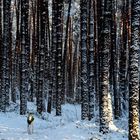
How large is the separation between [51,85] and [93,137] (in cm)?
1285

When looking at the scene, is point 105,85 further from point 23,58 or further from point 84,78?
point 23,58

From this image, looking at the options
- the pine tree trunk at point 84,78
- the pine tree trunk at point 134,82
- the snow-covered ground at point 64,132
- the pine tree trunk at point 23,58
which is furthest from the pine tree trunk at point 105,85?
the pine tree trunk at point 23,58

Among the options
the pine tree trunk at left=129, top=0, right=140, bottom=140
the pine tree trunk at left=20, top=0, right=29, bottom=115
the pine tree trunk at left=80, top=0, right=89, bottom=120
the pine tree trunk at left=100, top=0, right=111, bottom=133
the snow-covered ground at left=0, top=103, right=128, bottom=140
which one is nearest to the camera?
the pine tree trunk at left=129, top=0, right=140, bottom=140

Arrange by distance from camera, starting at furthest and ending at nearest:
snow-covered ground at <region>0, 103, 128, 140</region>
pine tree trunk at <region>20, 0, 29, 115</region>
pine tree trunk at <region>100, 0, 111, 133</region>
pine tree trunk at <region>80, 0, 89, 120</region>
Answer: pine tree trunk at <region>20, 0, 29, 115</region> < pine tree trunk at <region>80, 0, 89, 120</region> < pine tree trunk at <region>100, 0, 111, 133</region> < snow-covered ground at <region>0, 103, 128, 140</region>

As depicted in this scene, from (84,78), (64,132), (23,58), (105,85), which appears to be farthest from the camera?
(23,58)

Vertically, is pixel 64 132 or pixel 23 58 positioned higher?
pixel 23 58

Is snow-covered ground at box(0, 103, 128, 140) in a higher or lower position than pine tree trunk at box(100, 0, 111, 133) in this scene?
lower

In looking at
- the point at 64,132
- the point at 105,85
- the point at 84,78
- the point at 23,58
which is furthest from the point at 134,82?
the point at 23,58

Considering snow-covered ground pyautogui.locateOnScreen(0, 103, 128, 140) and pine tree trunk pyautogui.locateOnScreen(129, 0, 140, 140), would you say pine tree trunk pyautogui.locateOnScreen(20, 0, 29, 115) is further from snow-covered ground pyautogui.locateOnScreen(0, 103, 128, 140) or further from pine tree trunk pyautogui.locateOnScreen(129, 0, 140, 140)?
pine tree trunk pyautogui.locateOnScreen(129, 0, 140, 140)

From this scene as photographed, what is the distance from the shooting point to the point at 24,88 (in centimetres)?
2325

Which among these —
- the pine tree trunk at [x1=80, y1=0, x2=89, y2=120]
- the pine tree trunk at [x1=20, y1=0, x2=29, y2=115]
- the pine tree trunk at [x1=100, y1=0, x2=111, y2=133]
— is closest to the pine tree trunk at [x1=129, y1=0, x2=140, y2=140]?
the pine tree trunk at [x1=100, y1=0, x2=111, y2=133]

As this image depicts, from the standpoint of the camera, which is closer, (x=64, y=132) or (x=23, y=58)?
(x=64, y=132)

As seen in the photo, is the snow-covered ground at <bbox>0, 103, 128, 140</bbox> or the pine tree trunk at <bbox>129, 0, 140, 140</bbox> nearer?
the pine tree trunk at <bbox>129, 0, 140, 140</bbox>

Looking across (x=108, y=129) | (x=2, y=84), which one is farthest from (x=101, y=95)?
(x=2, y=84)
